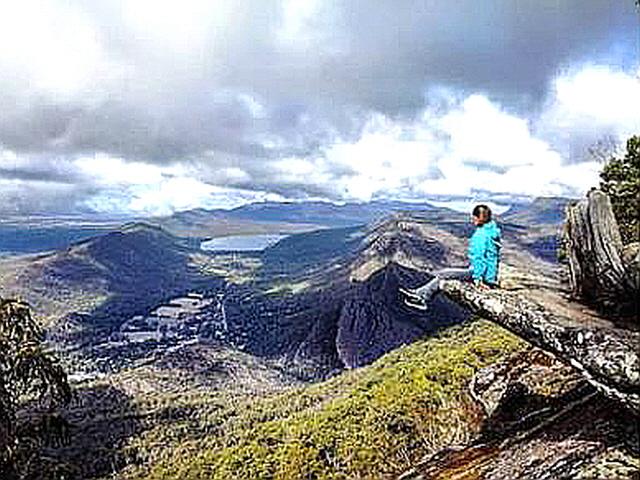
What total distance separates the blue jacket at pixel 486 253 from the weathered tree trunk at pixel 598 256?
3.85m

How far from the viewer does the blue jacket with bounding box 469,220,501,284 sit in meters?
24.0

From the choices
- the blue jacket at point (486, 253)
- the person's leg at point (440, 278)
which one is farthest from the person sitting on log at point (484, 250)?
the person's leg at point (440, 278)

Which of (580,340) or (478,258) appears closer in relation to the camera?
(580,340)

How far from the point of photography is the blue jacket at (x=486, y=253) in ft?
78.6

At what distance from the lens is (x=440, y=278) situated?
1038 inches

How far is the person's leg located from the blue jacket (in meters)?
1.38

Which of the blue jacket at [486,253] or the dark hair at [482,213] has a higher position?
the dark hair at [482,213]

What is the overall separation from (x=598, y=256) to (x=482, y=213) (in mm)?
5953

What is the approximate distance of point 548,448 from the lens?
1847cm

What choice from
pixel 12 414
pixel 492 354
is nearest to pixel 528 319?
pixel 12 414

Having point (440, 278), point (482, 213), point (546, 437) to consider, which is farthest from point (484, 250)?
point (546, 437)

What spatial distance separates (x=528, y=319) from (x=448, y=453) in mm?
6777

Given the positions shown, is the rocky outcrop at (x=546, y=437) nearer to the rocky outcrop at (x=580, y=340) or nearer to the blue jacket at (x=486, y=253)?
the rocky outcrop at (x=580, y=340)

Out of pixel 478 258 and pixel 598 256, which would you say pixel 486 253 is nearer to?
pixel 478 258
